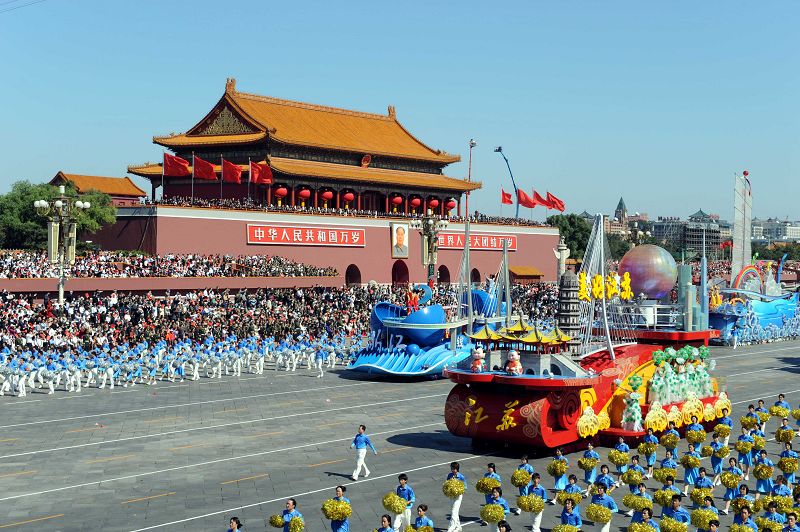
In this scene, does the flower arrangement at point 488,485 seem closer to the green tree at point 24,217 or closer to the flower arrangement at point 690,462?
the flower arrangement at point 690,462

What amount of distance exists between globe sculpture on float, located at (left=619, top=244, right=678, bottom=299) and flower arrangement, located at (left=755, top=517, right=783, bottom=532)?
15538mm

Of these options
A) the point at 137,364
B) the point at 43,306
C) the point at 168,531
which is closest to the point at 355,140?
the point at 43,306

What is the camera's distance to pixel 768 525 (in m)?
13.3

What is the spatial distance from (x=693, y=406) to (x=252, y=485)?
10972 millimetres

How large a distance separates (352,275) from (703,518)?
4818 centimetres

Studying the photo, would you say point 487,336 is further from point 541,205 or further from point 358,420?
point 541,205

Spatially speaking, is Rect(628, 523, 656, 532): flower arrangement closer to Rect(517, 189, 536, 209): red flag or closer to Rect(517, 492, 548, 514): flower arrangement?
Rect(517, 492, 548, 514): flower arrangement

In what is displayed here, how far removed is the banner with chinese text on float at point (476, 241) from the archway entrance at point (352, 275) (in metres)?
7.09

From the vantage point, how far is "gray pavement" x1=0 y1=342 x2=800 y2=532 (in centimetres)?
1777

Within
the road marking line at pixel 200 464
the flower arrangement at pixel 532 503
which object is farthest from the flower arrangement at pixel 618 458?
the road marking line at pixel 200 464

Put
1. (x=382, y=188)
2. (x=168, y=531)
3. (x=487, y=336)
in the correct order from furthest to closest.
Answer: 1. (x=382, y=188)
2. (x=487, y=336)
3. (x=168, y=531)

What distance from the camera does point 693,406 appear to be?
79.2ft

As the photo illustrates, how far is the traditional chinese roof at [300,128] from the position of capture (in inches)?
2429

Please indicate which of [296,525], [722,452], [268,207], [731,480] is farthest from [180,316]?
[296,525]
